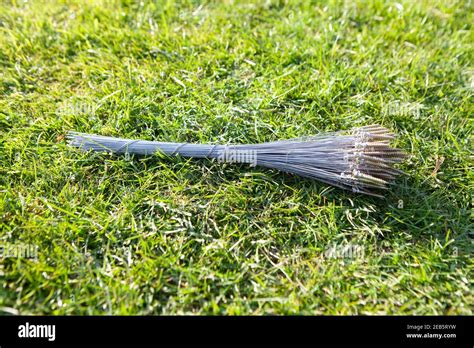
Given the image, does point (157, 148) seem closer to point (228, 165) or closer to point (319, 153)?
point (228, 165)

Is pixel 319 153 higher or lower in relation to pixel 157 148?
higher

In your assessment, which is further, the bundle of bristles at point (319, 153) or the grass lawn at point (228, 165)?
the bundle of bristles at point (319, 153)

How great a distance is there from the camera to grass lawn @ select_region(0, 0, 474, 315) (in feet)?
7.19

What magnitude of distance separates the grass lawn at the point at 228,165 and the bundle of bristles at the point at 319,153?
0.08 metres

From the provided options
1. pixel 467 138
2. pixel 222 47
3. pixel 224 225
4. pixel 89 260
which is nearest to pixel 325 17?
pixel 222 47

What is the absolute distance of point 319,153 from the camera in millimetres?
2512

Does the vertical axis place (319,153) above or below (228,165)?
above

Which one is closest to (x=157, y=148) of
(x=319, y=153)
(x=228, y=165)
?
(x=228, y=165)

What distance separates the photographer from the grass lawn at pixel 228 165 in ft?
7.19

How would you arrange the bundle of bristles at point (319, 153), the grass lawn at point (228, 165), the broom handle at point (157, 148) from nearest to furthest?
1. the grass lawn at point (228, 165)
2. the bundle of bristles at point (319, 153)
3. the broom handle at point (157, 148)

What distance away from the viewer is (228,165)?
2611 millimetres

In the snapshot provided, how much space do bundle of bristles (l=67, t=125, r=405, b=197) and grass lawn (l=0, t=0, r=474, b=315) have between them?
8cm

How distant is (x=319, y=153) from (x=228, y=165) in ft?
1.76
